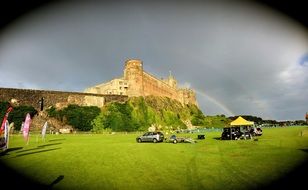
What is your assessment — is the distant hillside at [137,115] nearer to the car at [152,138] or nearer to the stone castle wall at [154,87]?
the stone castle wall at [154,87]

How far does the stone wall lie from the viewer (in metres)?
60.2

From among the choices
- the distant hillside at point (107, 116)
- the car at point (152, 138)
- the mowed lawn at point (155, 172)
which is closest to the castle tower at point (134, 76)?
the distant hillside at point (107, 116)

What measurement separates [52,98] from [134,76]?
26691mm

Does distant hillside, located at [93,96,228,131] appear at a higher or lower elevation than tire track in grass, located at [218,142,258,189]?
higher

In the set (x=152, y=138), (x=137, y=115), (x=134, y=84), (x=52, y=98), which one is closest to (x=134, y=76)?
(x=134, y=84)

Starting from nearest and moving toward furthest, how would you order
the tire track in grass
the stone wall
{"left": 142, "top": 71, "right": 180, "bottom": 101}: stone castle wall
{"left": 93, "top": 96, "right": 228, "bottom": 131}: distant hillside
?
the tire track in grass, the stone wall, {"left": 93, "top": 96, "right": 228, "bottom": 131}: distant hillside, {"left": 142, "top": 71, "right": 180, "bottom": 101}: stone castle wall

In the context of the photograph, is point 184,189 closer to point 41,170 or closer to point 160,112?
point 41,170

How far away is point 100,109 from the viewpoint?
2847 inches

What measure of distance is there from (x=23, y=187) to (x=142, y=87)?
75.4m

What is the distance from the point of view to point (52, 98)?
66125mm

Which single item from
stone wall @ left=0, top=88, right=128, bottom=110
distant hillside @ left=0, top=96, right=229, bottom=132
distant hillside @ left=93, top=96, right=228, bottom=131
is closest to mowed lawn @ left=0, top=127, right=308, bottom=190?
distant hillside @ left=0, top=96, right=229, bottom=132

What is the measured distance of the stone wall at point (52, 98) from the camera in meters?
60.2

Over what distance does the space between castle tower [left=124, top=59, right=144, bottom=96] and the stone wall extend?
6.44 metres

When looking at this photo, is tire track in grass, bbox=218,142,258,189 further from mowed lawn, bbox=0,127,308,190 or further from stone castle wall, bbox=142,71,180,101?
stone castle wall, bbox=142,71,180,101
